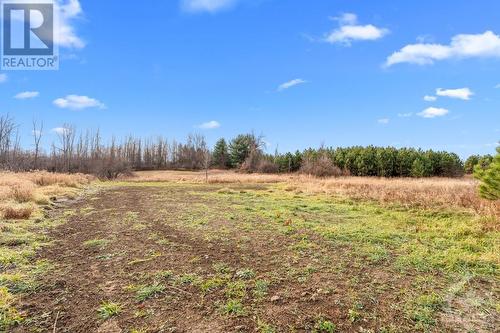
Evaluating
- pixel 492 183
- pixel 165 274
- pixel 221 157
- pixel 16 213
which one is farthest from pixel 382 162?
pixel 165 274

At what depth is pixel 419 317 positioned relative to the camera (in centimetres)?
371

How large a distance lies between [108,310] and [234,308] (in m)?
1.37

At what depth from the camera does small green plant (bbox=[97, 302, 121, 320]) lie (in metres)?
3.72

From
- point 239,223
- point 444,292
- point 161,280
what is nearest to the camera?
point 444,292

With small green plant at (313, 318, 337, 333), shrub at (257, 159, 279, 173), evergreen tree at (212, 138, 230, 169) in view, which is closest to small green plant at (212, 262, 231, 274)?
small green plant at (313, 318, 337, 333)

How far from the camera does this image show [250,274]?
16.3ft

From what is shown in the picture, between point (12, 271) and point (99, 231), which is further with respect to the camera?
point (99, 231)

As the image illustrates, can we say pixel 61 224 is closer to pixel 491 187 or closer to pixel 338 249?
pixel 338 249

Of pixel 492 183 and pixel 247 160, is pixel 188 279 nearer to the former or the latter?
pixel 492 183

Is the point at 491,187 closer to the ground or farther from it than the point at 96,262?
farther from it

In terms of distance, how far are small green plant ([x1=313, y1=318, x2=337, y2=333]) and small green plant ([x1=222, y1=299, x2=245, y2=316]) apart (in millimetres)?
784

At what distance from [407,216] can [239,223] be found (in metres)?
4.97

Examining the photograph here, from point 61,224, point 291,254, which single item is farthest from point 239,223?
point 61,224

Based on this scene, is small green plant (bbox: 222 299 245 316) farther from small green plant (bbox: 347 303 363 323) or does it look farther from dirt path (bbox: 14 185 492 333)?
small green plant (bbox: 347 303 363 323)
